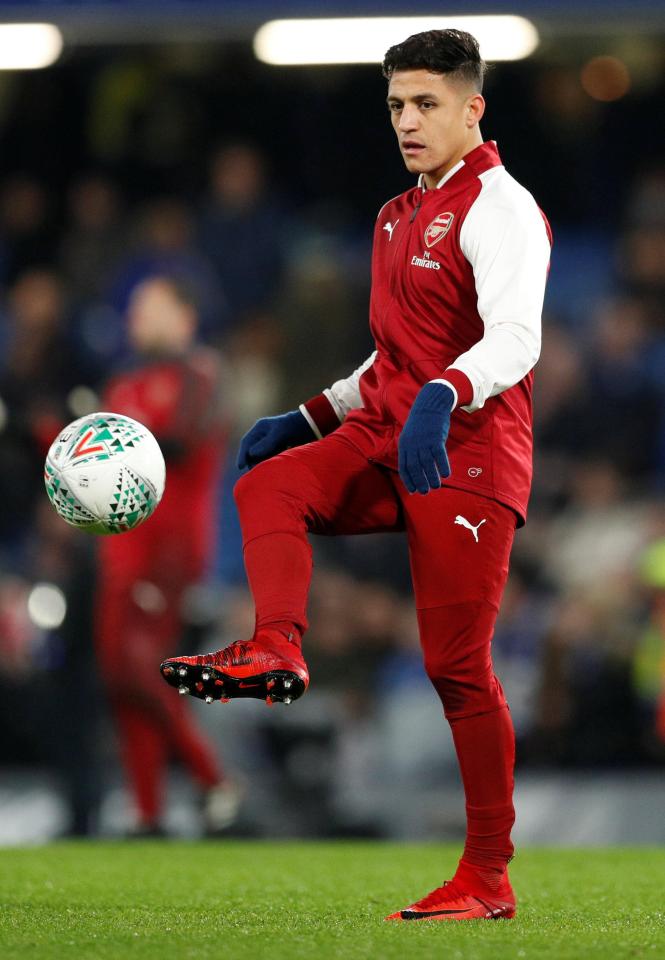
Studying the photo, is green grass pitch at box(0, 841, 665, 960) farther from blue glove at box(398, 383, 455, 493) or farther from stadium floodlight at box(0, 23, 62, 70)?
stadium floodlight at box(0, 23, 62, 70)

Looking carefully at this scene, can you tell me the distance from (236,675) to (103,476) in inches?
25.5

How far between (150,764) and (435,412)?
161 inches

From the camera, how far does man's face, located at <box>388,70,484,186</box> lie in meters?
3.30

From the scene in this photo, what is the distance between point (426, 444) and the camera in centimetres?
295

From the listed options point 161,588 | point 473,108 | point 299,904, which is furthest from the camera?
point 161,588

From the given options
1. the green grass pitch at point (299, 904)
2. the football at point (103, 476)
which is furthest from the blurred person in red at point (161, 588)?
the football at point (103, 476)

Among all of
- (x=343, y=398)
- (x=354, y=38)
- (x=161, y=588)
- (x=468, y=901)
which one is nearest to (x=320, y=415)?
(x=343, y=398)

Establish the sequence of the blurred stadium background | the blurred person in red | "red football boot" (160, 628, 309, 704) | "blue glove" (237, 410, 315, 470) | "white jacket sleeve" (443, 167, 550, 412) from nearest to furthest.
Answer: "red football boot" (160, 628, 309, 704)
"white jacket sleeve" (443, 167, 550, 412)
"blue glove" (237, 410, 315, 470)
the blurred person in red
the blurred stadium background

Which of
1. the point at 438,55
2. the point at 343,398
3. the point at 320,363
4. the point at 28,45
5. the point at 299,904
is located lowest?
the point at 299,904

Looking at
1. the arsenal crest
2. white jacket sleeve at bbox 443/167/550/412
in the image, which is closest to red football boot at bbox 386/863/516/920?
white jacket sleeve at bbox 443/167/550/412

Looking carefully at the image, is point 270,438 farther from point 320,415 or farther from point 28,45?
point 28,45

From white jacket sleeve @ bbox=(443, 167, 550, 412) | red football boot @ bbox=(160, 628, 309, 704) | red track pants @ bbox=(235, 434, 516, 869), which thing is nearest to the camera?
red football boot @ bbox=(160, 628, 309, 704)

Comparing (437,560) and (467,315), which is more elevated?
(467,315)

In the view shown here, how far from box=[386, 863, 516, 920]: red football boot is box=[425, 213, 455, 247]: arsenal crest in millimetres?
1313
